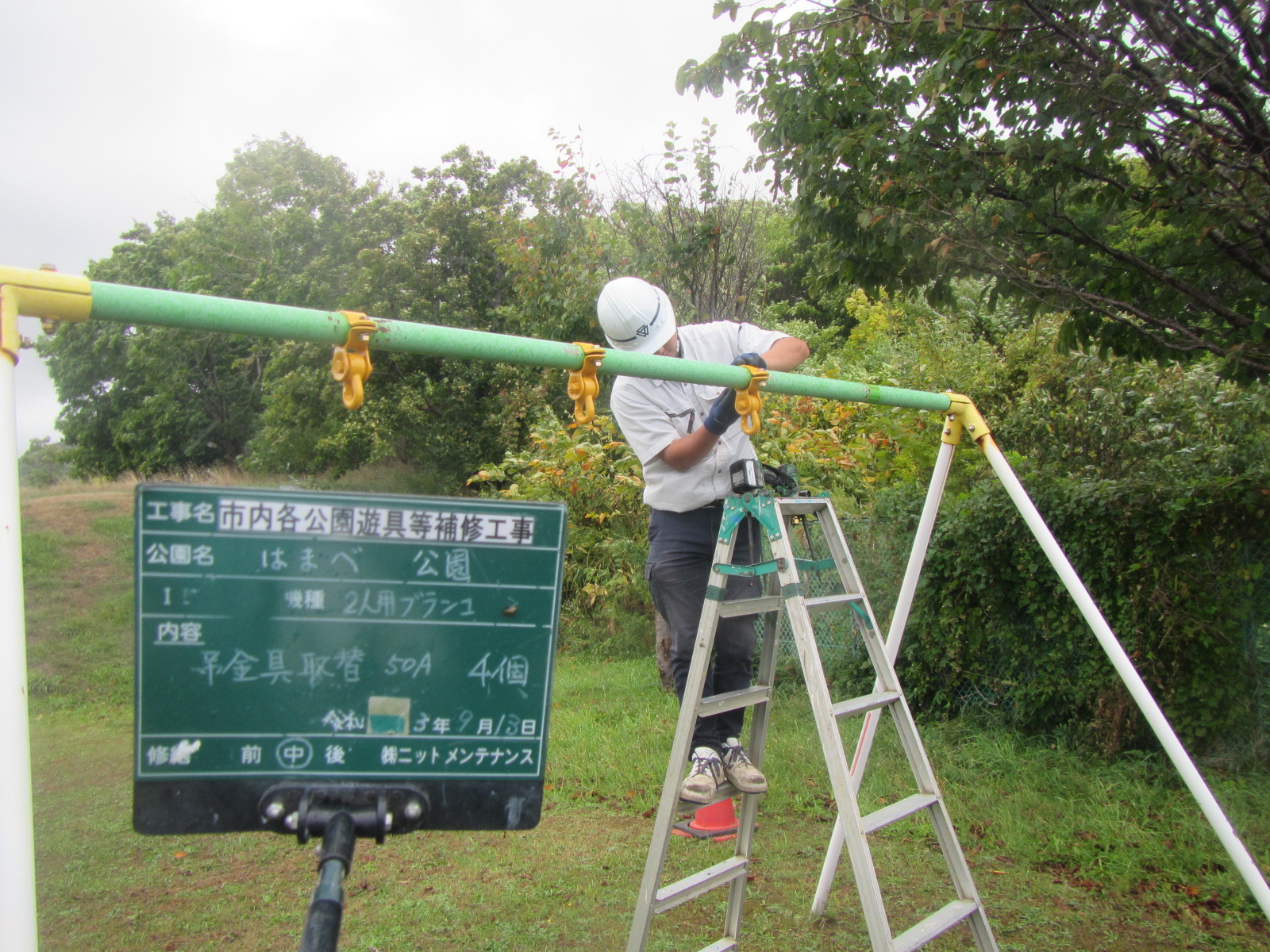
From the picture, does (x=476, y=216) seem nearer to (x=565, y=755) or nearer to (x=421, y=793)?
(x=565, y=755)

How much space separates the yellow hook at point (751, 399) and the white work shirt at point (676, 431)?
12.9 inches

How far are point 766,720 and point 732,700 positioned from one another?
0.22 metres

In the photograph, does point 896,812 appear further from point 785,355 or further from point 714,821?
point 785,355

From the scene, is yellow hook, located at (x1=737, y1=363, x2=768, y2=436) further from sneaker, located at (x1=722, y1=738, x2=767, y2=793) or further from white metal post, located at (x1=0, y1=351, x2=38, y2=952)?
white metal post, located at (x1=0, y1=351, x2=38, y2=952)

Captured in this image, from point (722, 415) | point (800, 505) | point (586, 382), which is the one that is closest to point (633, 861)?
point (800, 505)

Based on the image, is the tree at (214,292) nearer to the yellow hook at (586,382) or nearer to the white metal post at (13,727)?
the yellow hook at (586,382)

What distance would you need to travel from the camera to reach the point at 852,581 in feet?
9.94

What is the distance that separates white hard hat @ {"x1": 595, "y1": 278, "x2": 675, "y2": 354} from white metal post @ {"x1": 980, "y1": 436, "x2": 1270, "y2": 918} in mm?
1217

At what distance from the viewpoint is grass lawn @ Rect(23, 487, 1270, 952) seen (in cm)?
346

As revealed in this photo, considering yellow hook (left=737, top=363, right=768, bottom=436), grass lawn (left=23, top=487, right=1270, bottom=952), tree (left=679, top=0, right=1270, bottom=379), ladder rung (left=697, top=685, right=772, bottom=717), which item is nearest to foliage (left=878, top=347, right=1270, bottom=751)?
grass lawn (left=23, top=487, right=1270, bottom=952)

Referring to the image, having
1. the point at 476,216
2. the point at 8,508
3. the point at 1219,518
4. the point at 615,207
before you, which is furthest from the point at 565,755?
the point at 476,216

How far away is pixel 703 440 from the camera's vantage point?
9.50 feet

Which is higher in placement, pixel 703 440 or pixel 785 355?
pixel 785 355

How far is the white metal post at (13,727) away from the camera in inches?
49.5
